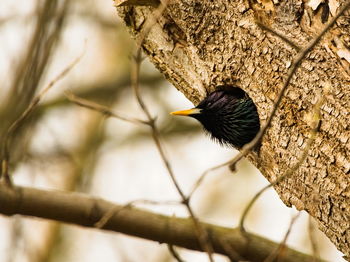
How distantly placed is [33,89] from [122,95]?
469 centimetres

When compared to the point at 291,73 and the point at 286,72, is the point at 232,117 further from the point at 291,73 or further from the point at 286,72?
the point at 291,73

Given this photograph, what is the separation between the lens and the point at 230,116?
4.90 m

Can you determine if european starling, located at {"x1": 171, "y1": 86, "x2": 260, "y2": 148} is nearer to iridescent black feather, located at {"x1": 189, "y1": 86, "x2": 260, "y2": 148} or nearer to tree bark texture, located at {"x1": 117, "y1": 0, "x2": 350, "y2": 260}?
iridescent black feather, located at {"x1": 189, "y1": 86, "x2": 260, "y2": 148}

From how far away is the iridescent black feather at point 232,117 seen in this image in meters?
4.61

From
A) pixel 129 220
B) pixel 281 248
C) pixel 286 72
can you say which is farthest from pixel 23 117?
pixel 281 248

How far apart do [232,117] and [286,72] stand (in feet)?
4.45

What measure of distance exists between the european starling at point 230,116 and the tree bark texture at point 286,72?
0.43m

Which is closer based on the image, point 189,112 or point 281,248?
point 281,248

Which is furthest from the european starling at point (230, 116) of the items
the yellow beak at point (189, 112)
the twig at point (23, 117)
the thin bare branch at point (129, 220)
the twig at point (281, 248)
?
the twig at point (23, 117)

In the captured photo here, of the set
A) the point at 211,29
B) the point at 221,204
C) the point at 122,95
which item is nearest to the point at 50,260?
the point at 122,95

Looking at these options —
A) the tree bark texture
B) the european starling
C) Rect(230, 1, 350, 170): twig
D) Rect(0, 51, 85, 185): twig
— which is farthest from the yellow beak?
Rect(230, 1, 350, 170): twig

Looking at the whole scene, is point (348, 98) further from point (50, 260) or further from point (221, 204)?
point (221, 204)

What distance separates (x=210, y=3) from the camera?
3.80m

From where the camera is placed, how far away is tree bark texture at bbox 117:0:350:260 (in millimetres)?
3350
